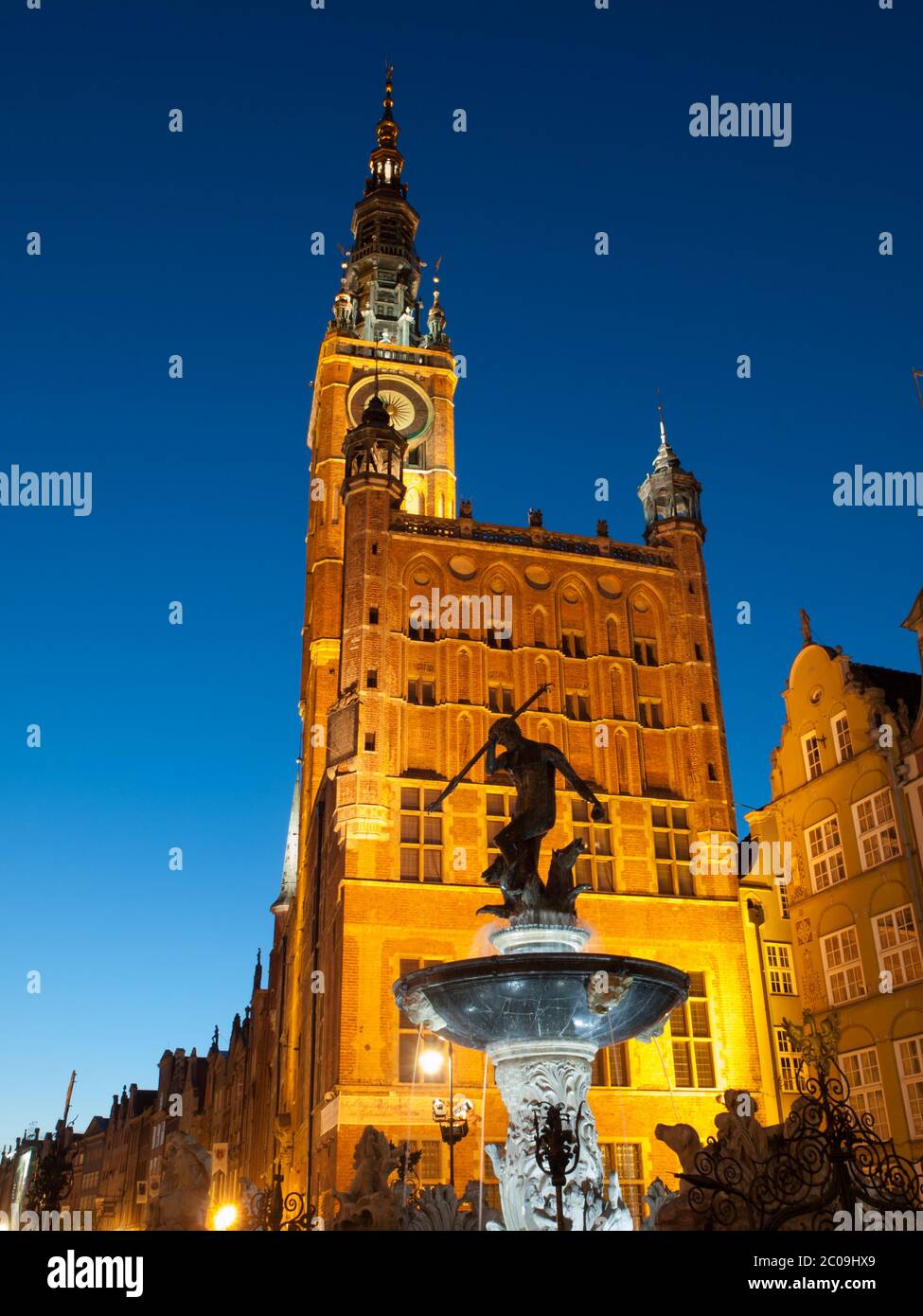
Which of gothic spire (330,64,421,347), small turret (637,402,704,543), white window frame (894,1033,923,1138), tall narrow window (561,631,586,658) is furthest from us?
gothic spire (330,64,421,347)

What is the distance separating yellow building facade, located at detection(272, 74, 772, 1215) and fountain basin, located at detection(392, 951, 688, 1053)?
1121 cm

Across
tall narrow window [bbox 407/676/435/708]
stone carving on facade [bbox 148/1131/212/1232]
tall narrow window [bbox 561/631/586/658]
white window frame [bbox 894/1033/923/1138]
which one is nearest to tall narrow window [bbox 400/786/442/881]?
tall narrow window [bbox 407/676/435/708]

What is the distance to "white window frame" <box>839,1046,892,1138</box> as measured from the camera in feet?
88.4

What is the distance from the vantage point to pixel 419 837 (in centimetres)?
3183

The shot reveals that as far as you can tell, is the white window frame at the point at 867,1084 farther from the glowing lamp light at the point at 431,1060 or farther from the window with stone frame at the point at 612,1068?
the glowing lamp light at the point at 431,1060

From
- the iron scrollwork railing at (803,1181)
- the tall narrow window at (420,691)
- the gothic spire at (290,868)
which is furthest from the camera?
the gothic spire at (290,868)

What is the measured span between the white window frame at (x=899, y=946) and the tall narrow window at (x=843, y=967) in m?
0.97

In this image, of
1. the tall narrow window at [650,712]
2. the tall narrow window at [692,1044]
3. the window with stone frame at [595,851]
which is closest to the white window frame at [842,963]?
the tall narrow window at [692,1044]

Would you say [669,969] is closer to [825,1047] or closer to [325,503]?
[825,1047]

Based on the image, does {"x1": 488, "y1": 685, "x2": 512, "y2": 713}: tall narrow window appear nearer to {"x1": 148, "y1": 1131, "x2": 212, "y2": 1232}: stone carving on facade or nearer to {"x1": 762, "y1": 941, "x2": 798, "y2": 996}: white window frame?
{"x1": 762, "y1": 941, "x2": 798, "y2": 996}: white window frame

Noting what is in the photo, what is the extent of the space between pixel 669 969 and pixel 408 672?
1955cm

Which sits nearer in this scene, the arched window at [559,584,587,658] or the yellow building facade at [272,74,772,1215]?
the yellow building facade at [272,74,772,1215]

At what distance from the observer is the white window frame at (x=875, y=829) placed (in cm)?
2806
